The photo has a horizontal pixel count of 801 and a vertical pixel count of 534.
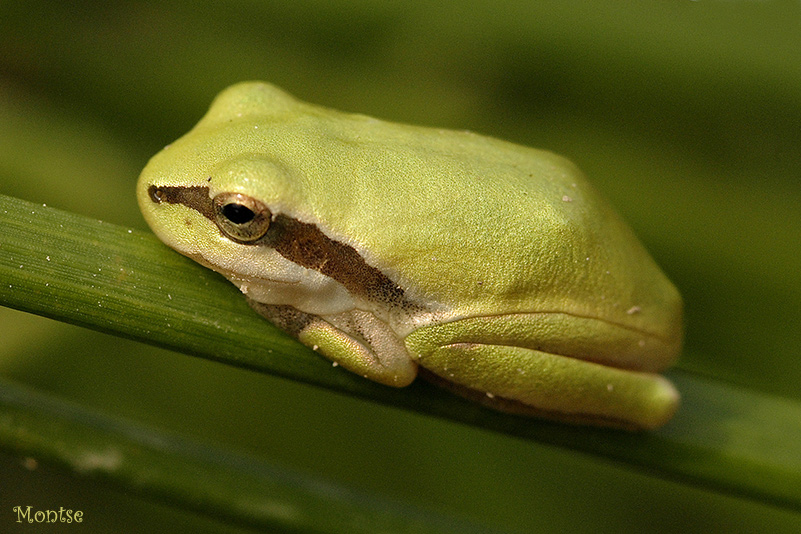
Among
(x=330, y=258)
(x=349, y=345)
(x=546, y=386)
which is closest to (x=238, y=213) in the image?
(x=330, y=258)

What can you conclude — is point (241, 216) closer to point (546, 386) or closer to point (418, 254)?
point (418, 254)

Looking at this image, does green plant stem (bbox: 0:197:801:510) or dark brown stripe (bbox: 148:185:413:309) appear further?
dark brown stripe (bbox: 148:185:413:309)

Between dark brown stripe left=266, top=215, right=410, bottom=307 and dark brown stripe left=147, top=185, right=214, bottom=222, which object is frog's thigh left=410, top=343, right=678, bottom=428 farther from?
dark brown stripe left=147, top=185, right=214, bottom=222

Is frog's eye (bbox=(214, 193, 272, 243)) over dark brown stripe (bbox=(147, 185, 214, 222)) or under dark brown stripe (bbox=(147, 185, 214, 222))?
under

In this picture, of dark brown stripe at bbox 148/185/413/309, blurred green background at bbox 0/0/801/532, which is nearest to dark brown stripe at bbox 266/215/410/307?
dark brown stripe at bbox 148/185/413/309

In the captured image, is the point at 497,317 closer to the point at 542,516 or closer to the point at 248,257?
the point at 248,257

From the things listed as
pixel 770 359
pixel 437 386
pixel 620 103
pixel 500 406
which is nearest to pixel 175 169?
pixel 437 386
